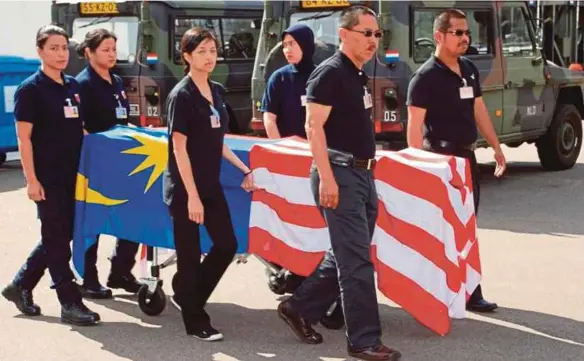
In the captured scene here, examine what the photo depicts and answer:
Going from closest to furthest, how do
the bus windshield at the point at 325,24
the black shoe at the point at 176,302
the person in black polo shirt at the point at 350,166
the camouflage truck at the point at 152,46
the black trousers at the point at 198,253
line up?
1. the person in black polo shirt at the point at 350,166
2. the black trousers at the point at 198,253
3. the black shoe at the point at 176,302
4. the bus windshield at the point at 325,24
5. the camouflage truck at the point at 152,46

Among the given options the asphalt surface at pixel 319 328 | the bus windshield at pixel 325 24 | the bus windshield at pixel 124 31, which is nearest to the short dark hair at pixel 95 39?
the asphalt surface at pixel 319 328

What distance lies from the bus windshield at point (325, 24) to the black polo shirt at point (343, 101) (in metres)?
5.87

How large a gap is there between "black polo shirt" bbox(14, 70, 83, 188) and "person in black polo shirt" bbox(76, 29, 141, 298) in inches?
20.2

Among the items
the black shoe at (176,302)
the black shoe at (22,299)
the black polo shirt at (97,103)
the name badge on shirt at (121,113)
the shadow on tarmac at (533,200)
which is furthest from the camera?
the shadow on tarmac at (533,200)

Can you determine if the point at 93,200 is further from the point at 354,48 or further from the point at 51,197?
the point at 354,48

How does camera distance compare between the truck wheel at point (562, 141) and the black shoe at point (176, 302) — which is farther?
the truck wheel at point (562, 141)

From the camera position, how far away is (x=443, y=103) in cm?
645

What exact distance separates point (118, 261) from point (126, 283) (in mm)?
159

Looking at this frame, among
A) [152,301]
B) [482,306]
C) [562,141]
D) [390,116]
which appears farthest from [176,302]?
[562,141]

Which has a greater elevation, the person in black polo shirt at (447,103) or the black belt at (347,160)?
the person in black polo shirt at (447,103)

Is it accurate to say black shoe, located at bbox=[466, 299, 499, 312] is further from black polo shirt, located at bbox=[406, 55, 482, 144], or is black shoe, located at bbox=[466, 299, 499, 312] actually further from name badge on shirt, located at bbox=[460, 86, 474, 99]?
name badge on shirt, located at bbox=[460, 86, 474, 99]

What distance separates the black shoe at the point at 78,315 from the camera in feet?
20.7

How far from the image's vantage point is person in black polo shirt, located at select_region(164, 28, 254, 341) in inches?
227

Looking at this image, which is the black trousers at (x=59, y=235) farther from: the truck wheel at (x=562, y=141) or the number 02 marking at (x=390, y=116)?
the truck wheel at (x=562, y=141)
